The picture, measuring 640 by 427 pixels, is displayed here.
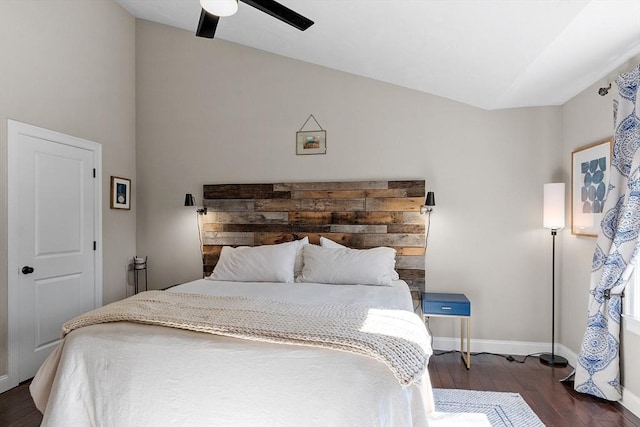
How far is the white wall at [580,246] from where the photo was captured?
2588mm

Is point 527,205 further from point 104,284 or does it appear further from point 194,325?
point 104,284

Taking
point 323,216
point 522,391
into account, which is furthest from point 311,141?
point 522,391

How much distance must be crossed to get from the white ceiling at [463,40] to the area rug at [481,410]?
2371 millimetres

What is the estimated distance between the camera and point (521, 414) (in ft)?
8.05

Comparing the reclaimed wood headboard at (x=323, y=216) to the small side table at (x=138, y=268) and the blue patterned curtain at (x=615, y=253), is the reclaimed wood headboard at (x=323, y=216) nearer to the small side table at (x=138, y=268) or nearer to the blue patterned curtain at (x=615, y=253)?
the small side table at (x=138, y=268)

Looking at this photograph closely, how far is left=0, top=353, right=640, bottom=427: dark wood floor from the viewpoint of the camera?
94.7 inches

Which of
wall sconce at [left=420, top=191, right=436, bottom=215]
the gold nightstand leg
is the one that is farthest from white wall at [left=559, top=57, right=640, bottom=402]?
wall sconce at [left=420, top=191, right=436, bottom=215]

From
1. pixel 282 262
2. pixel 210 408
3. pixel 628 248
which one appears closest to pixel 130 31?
pixel 282 262

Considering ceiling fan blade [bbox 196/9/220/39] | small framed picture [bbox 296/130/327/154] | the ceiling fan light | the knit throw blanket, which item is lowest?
the knit throw blanket

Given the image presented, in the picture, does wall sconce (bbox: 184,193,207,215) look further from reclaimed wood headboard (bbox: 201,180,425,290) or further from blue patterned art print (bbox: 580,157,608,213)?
blue patterned art print (bbox: 580,157,608,213)

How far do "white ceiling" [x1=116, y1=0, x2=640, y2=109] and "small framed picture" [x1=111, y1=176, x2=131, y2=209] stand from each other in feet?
5.99

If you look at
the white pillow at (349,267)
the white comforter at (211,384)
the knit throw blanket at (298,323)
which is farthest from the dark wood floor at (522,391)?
the knit throw blanket at (298,323)

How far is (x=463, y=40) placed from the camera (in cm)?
262

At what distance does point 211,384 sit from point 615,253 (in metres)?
2.67
